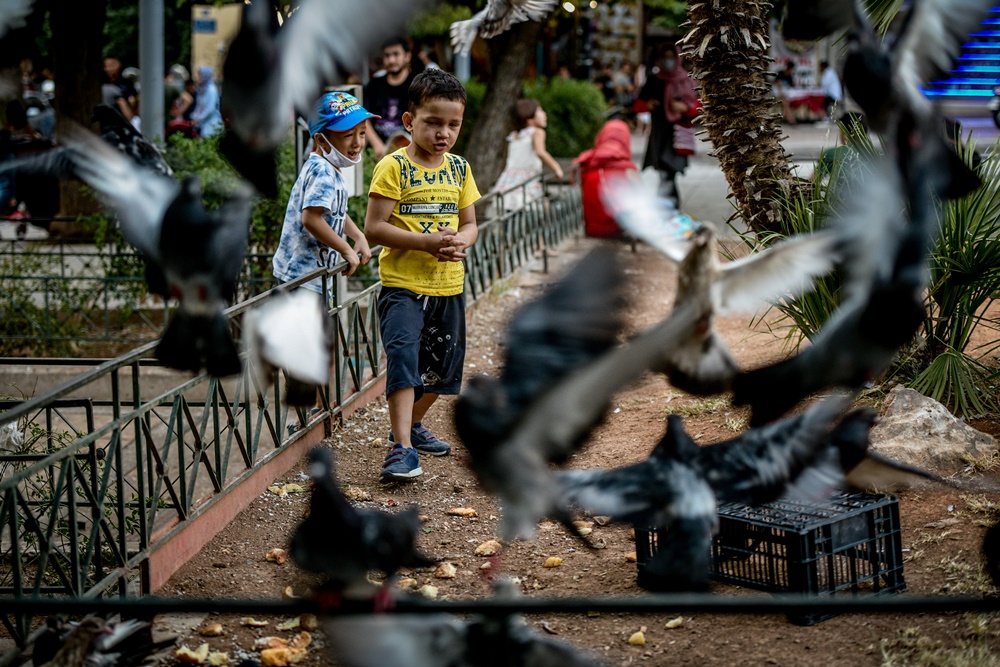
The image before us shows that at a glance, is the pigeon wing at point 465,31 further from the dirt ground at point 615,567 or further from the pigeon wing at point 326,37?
the pigeon wing at point 326,37

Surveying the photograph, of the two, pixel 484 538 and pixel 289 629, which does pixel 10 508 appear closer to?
pixel 289 629

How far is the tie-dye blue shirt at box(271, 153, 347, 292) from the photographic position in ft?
14.1

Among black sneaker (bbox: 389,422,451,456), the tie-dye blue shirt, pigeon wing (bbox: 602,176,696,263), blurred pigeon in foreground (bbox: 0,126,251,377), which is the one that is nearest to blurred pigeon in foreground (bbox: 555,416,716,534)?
pigeon wing (bbox: 602,176,696,263)

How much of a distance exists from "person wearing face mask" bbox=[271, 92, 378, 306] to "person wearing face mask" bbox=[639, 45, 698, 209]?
6252 millimetres

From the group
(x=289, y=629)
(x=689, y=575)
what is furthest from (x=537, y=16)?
(x=289, y=629)

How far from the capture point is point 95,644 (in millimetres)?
2928

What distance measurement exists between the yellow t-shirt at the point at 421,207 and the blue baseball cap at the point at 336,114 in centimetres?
35

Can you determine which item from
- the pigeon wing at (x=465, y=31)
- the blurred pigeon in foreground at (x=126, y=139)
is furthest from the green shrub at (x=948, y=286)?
the blurred pigeon in foreground at (x=126, y=139)

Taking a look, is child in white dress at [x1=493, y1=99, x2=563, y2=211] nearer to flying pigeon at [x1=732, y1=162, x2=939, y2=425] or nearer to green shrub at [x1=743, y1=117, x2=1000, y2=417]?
green shrub at [x1=743, y1=117, x2=1000, y2=417]

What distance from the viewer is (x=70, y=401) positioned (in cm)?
437

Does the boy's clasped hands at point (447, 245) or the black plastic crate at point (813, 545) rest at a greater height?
the boy's clasped hands at point (447, 245)

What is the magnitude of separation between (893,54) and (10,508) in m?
2.76

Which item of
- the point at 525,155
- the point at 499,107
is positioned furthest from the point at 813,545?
the point at 499,107

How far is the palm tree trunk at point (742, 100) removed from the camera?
484 cm
